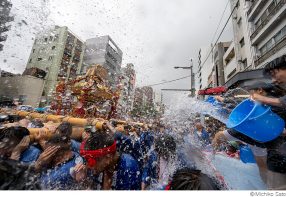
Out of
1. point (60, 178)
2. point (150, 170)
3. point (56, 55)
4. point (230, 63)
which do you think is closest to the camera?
point (60, 178)

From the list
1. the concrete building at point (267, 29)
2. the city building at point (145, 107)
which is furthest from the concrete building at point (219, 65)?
the concrete building at point (267, 29)

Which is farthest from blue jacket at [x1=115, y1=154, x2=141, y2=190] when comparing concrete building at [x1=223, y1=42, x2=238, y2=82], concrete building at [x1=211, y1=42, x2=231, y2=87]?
concrete building at [x1=211, y1=42, x2=231, y2=87]

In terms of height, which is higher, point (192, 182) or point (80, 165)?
point (192, 182)

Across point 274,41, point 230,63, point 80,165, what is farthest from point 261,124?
point 230,63

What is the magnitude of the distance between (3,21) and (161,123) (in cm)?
1842

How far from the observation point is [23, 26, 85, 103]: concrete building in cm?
3666

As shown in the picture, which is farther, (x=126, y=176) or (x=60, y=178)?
(x=126, y=176)

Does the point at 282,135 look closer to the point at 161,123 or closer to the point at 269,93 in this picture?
the point at 269,93

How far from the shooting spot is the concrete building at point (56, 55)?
36656 millimetres

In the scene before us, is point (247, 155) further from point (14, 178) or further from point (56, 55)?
point (56, 55)

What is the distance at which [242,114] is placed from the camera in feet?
7.07

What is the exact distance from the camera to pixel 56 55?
3812 centimetres
